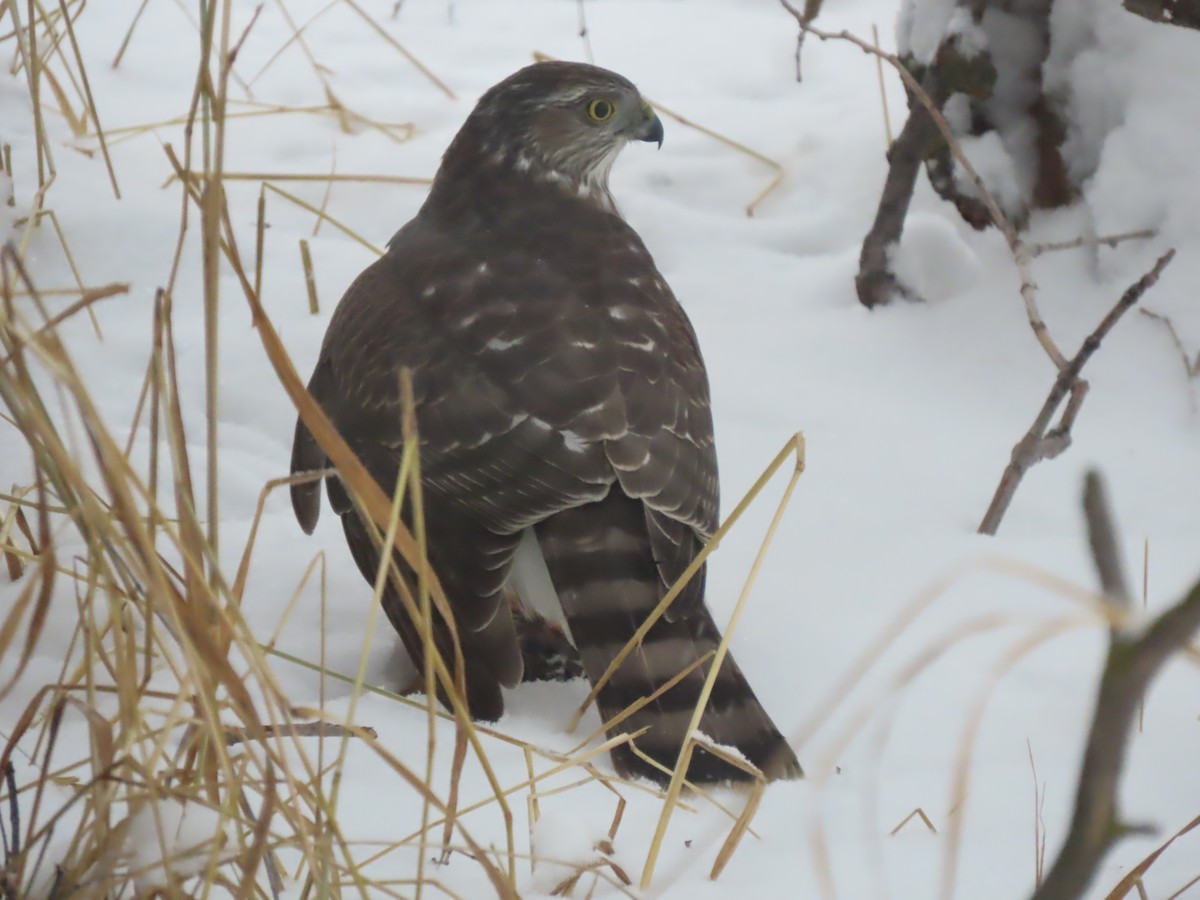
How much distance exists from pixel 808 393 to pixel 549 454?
1.30 m

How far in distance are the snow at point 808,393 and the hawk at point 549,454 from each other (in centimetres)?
17

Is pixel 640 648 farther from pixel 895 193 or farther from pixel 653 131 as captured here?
pixel 895 193

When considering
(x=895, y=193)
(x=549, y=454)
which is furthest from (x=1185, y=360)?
(x=549, y=454)

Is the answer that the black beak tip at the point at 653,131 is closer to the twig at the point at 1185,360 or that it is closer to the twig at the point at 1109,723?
the twig at the point at 1185,360

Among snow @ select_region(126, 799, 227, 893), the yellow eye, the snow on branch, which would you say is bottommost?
snow @ select_region(126, 799, 227, 893)

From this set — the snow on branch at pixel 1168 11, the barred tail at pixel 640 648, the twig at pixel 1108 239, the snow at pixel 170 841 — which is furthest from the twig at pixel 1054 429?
the snow at pixel 170 841

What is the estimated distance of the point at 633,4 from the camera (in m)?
5.18

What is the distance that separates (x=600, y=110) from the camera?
3283mm

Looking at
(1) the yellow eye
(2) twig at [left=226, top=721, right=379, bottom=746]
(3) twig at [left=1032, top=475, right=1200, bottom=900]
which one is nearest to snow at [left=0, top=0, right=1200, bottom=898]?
(2) twig at [left=226, top=721, right=379, bottom=746]

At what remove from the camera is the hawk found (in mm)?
2277

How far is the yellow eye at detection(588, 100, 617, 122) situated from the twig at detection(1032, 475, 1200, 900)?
112 inches

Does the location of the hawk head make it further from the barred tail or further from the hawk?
the barred tail

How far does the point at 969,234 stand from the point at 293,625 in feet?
7.38


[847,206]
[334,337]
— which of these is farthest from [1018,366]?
[334,337]
